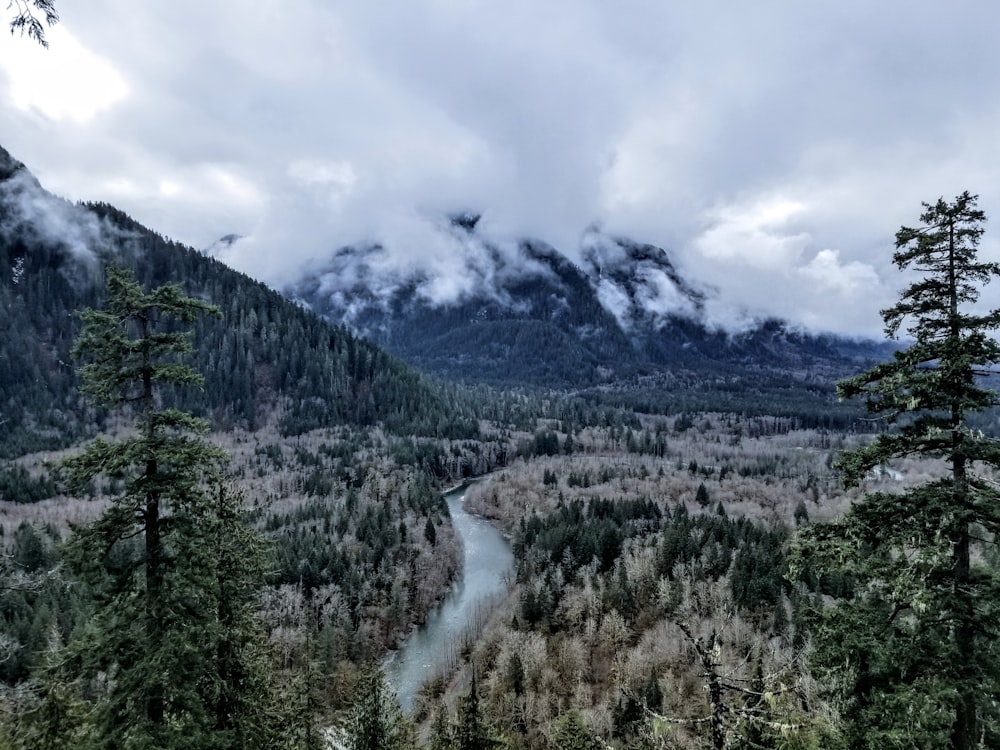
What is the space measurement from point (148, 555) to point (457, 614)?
84.9m

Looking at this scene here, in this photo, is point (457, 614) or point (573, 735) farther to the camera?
point (457, 614)

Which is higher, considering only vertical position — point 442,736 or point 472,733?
point 472,733

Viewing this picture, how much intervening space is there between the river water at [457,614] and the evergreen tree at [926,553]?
162 feet

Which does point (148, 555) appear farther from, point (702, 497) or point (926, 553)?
point (702, 497)

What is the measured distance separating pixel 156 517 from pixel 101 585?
2.50m

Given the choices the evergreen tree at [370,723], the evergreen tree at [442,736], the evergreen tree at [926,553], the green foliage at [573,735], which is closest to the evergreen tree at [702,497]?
the evergreen tree at [442,736]

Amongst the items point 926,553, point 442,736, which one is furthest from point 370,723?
point 926,553

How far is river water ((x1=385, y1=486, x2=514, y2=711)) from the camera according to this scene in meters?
77.2

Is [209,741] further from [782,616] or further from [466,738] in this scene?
[782,616]

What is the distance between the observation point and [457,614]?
3770 inches

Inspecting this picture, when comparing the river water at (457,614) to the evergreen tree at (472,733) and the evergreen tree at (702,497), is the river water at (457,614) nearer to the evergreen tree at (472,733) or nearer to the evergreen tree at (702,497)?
the evergreen tree at (472,733)

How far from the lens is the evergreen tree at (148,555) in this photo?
1661cm

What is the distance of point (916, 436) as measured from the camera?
14.4 meters

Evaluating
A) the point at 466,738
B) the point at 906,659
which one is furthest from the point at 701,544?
the point at 906,659
